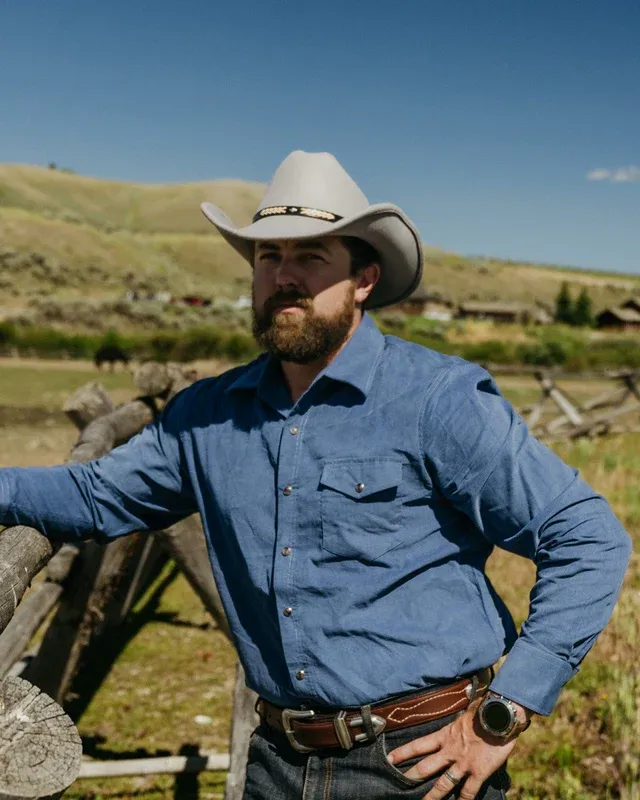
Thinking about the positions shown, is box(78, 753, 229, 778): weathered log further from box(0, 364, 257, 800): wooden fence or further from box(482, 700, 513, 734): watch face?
box(482, 700, 513, 734): watch face

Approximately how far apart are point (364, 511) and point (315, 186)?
36.6 inches

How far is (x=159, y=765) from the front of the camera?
12.4 feet

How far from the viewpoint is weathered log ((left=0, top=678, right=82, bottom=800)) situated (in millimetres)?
1249

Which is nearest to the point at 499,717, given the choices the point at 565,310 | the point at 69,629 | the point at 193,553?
the point at 193,553

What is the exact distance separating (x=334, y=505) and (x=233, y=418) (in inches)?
17.1

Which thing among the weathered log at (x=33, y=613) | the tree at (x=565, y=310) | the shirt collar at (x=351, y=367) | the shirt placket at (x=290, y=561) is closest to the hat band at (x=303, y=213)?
the shirt collar at (x=351, y=367)

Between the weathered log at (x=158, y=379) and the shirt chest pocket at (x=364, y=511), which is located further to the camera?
the weathered log at (x=158, y=379)

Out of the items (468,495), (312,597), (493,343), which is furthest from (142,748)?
(493,343)

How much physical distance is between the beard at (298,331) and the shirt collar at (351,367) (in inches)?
1.9

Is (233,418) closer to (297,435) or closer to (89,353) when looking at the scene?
(297,435)

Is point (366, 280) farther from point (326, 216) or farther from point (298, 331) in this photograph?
point (298, 331)

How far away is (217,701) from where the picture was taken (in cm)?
506

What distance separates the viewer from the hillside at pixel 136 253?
49.0 meters

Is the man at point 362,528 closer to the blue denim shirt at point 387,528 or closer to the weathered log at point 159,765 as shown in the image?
the blue denim shirt at point 387,528
